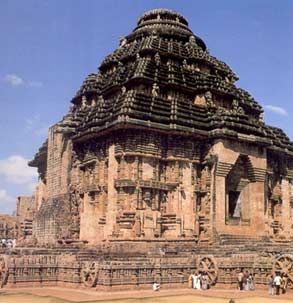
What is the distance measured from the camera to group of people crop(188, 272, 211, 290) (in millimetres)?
20344

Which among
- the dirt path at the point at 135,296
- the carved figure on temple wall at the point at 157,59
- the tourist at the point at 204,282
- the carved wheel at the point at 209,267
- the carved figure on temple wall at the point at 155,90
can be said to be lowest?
the dirt path at the point at 135,296

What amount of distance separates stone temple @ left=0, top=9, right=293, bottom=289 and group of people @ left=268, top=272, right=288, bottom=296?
225 centimetres

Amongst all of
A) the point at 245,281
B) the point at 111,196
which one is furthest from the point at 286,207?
the point at 245,281

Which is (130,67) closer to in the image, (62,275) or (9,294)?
(62,275)

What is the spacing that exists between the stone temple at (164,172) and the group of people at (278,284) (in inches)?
88.4

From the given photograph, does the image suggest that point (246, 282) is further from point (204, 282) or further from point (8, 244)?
point (8, 244)

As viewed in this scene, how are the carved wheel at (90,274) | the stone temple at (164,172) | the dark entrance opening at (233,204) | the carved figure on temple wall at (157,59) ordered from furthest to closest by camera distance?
the carved figure on temple wall at (157,59) → the dark entrance opening at (233,204) → the stone temple at (164,172) → the carved wheel at (90,274)

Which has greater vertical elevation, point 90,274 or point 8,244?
point 8,244

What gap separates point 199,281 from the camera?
803 inches

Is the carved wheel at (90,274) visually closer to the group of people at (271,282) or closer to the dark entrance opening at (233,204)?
the group of people at (271,282)

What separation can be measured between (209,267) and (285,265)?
140 inches

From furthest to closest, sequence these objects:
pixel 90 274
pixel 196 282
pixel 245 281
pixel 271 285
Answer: pixel 196 282 < pixel 245 281 < pixel 90 274 < pixel 271 285

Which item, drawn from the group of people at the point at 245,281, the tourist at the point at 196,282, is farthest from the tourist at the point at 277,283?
the tourist at the point at 196,282

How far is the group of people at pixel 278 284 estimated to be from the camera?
728 inches
